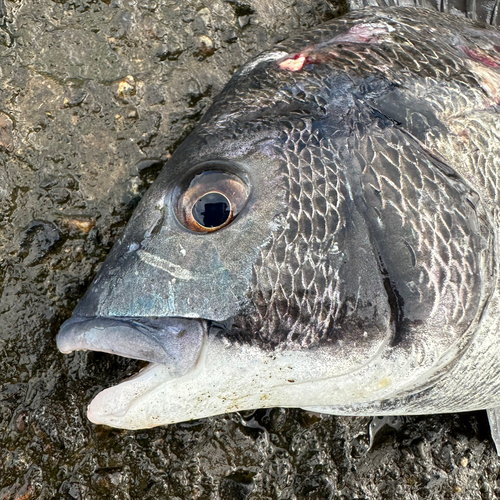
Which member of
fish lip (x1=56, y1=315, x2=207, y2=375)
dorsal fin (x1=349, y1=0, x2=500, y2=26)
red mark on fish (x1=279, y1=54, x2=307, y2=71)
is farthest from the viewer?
dorsal fin (x1=349, y1=0, x2=500, y2=26)

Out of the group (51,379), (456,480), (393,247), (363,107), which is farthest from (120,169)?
(456,480)

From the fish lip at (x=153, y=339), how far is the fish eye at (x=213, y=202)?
0.29m

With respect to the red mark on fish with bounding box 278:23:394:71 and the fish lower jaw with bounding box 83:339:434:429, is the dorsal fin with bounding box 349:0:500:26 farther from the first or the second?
the fish lower jaw with bounding box 83:339:434:429

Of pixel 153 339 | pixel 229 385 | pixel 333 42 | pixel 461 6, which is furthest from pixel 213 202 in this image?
pixel 461 6

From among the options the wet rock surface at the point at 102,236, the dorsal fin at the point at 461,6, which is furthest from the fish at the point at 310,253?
the dorsal fin at the point at 461,6

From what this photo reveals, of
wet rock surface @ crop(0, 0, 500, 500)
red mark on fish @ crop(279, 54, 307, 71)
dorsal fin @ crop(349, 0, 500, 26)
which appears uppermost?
red mark on fish @ crop(279, 54, 307, 71)

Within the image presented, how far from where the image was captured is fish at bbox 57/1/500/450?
5.01ft

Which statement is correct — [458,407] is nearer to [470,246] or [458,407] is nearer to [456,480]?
[456,480]

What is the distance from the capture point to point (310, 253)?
153 cm

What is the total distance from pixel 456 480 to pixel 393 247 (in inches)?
66.0

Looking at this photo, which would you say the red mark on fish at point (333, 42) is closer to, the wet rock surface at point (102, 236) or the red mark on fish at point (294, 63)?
the red mark on fish at point (294, 63)

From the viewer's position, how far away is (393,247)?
1.57 metres

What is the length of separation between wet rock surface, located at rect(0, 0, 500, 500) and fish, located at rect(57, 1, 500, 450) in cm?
58

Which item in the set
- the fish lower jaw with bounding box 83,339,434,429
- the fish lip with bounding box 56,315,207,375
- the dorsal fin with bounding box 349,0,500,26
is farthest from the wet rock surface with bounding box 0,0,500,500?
the fish lip with bounding box 56,315,207,375
